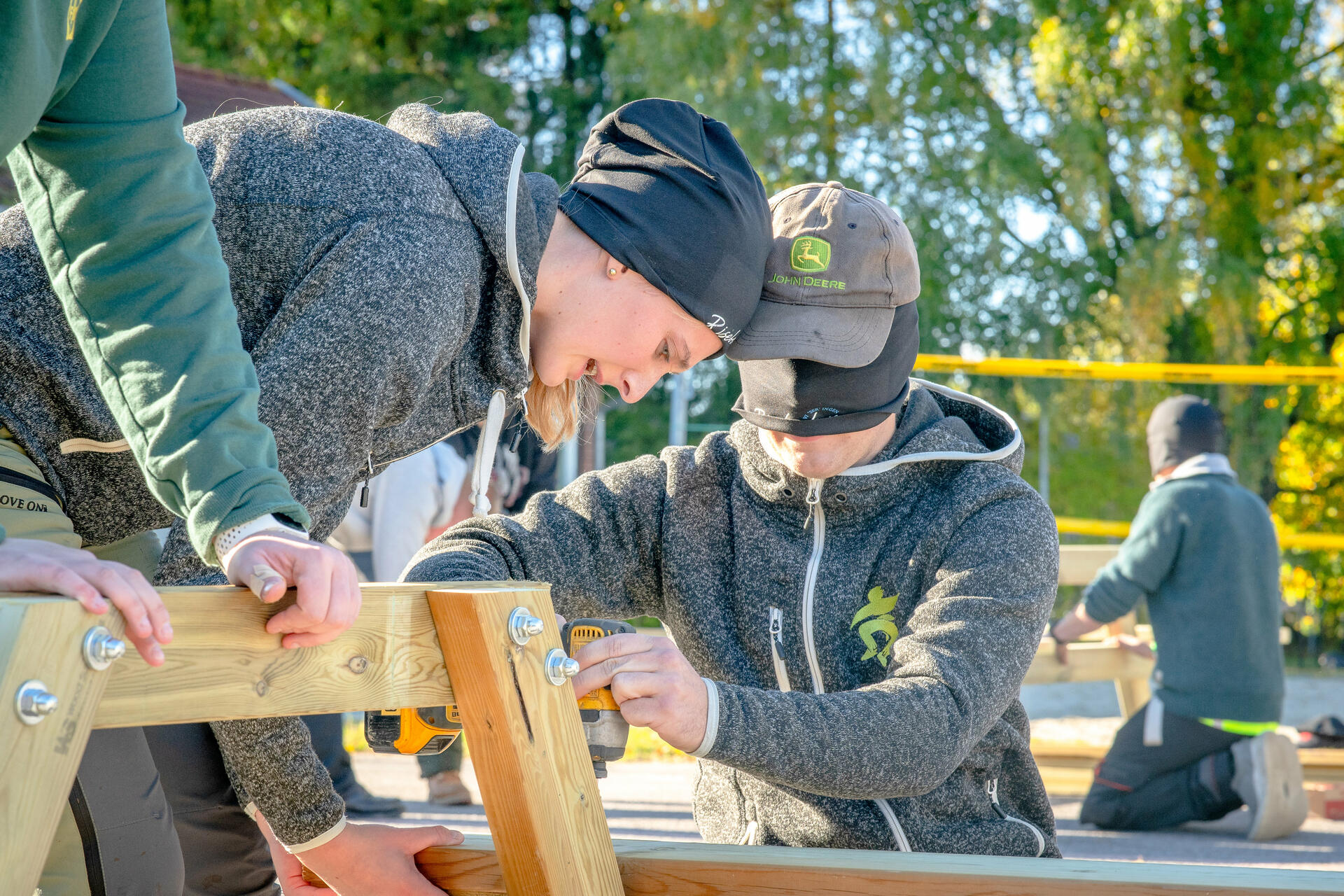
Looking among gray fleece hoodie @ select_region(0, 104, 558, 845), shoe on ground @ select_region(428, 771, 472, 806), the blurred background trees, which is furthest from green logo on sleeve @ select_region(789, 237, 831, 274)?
the blurred background trees

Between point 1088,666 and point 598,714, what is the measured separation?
167 inches

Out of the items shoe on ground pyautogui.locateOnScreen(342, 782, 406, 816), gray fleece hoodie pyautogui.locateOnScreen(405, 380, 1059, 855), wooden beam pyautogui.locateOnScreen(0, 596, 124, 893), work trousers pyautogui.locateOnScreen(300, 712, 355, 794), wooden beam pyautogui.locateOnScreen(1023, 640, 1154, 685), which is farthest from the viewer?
wooden beam pyautogui.locateOnScreen(1023, 640, 1154, 685)

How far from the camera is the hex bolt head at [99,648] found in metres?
0.88

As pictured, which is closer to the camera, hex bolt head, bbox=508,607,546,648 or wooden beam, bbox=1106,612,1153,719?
hex bolt head, bbox=508,607,546,648

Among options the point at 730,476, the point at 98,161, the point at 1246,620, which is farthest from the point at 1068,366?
the point at 98,161

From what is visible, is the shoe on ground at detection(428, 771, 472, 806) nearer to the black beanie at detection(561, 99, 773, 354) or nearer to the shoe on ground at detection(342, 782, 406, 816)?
the shoe on ground at detection(342, 782, 406, 816)

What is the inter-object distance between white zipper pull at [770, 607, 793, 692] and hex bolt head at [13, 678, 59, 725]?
132 cm

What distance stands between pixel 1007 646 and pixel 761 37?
36.0 feet

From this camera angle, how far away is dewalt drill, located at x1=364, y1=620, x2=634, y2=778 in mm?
1452

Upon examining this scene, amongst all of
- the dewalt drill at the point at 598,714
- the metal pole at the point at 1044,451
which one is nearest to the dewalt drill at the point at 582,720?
the dewalt drill at the point at 598,714

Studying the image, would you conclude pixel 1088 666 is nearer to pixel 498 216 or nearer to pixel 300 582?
pixel 498 216

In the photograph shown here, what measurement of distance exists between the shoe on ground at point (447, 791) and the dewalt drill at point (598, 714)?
3327 millimetres

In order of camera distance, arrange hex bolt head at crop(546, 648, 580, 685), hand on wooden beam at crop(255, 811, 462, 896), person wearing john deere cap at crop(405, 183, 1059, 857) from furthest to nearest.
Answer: person wearing john deere cap at crop(405, 183, 1059, 857) → hand on wooden beam at crop(255, 811, 462, 896) → hex bolt head at crop(546, 648, 580, 685)

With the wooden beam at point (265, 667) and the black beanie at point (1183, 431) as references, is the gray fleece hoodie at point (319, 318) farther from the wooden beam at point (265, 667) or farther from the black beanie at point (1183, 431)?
the black beanie at point (1183, 431)
